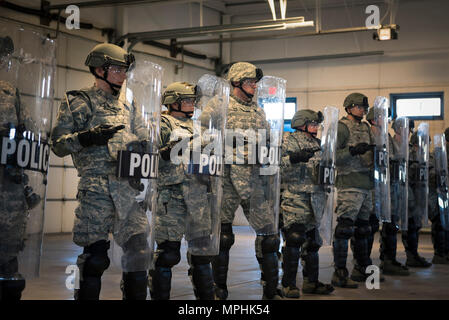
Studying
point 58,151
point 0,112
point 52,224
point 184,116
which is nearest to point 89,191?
point 58,151

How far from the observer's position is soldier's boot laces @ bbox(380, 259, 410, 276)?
6.57 m

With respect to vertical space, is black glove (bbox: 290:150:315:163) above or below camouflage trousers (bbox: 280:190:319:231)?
above

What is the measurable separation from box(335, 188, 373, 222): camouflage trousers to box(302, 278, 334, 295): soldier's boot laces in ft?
2.64

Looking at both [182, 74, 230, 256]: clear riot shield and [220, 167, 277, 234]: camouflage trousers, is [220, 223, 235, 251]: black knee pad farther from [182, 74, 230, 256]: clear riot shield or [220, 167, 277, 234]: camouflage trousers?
[182, 74, 230, 256]: clear riot shield

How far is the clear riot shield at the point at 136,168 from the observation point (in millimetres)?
3174

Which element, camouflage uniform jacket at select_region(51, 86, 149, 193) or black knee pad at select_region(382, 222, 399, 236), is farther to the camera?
black knee pad at select_region(382, 222, 399, 236)

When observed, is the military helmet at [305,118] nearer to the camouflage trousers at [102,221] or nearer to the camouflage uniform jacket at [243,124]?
the camouflage uniform jacket at [243,124]

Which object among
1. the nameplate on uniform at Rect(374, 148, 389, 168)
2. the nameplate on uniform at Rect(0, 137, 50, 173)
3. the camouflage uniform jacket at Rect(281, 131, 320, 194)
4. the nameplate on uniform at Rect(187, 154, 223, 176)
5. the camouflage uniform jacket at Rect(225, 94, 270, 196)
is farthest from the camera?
the nameplate on uniform at Rect(374, 148, 389, 168)

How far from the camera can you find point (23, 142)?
2.88 m

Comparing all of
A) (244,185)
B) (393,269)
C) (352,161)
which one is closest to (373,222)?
(393,269)

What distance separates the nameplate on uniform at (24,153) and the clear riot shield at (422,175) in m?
5.46

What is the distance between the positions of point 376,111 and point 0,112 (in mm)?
4181

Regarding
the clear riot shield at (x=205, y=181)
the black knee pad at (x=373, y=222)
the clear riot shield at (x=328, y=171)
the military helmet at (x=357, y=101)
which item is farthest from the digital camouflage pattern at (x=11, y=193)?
the black knee pad at (x=373, y=222)

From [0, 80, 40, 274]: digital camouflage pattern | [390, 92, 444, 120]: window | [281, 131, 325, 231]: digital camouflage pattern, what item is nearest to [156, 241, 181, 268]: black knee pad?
[0, 80, 40, 274]: digital camouflage pattern
